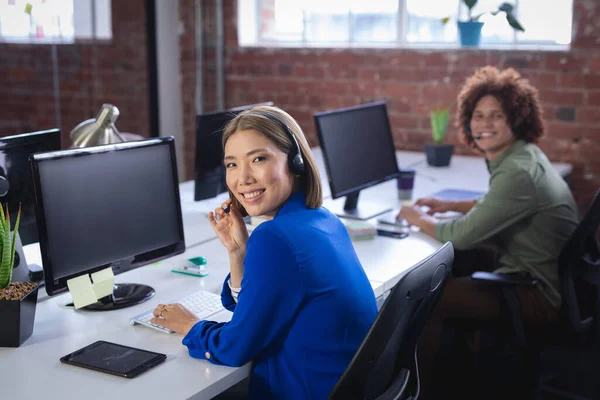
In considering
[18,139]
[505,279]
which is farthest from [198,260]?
[505,279]

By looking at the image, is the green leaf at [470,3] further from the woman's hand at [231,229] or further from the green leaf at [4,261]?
the green leaf at [4,261]

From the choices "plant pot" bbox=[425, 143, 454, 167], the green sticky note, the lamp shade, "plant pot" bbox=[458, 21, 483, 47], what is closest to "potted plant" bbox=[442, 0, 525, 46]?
"plant pot" bbox=[458, 21, 483, 47]

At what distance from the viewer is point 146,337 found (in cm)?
188

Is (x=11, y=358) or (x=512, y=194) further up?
(x=512, y=194)

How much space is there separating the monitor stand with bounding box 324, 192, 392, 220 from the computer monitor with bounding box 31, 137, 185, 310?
1.04 meters

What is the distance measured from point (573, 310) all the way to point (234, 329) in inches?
59.0

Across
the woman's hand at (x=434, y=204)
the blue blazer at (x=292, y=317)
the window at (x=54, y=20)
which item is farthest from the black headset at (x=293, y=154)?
the window at (x=54, y=20)

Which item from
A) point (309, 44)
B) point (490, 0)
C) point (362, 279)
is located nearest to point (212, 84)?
point (309, 44)

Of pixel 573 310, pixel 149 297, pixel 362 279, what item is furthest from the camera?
pixel 573 310

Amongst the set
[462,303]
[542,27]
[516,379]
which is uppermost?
[542,27]

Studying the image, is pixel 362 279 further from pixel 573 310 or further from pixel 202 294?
pixel 573 310

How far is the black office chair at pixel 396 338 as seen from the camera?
1474 millimetres

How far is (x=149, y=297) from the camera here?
2154 millimetres

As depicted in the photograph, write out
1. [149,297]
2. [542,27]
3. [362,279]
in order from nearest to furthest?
[362,279]
[149,297]
[542,27]
